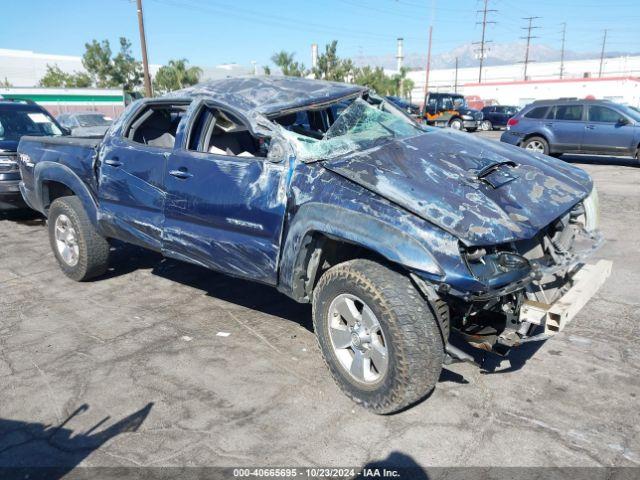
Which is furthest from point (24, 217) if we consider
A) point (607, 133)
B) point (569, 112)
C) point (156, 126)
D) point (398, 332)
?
point (607, 133)

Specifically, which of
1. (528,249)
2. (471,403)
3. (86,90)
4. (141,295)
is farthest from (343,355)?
(86,90)

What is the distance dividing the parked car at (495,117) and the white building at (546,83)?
16.5m

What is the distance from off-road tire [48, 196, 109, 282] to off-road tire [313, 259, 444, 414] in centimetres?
312

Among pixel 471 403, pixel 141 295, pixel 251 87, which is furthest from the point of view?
pixel 141 295

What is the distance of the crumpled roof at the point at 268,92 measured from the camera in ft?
13.0

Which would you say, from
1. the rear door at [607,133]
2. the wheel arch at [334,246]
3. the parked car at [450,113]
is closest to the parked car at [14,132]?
the wheel arch at [334,246]

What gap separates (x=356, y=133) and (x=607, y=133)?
12.0 metres

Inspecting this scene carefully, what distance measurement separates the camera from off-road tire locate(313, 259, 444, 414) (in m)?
2.87

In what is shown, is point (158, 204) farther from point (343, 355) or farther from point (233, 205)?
point (343, 355)

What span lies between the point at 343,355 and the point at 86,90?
1300 inches

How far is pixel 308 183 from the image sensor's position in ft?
11.1

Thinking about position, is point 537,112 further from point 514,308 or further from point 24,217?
point 514,308

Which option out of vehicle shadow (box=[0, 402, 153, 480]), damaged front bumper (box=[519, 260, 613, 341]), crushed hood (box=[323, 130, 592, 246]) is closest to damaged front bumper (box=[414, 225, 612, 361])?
damaged front bumper (box=[519, 260, 613, 341])

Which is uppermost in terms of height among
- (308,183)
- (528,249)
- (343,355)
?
(308,183)
